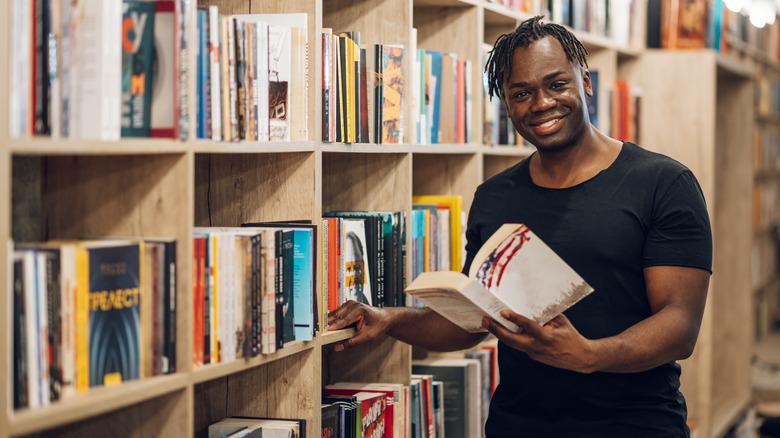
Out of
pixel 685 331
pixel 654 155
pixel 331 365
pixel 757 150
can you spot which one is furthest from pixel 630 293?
pixel 757 150

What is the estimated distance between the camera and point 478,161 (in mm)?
3023

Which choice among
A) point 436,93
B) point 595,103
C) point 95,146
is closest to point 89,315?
point 95,146

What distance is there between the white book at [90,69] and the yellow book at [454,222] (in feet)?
4.75

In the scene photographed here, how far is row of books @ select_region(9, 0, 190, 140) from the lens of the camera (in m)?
1.50

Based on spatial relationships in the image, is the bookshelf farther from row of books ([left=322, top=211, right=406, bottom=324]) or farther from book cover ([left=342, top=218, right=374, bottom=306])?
book cover ([left=342, top=218, right=374, bottom=306])

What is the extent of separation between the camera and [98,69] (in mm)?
1597

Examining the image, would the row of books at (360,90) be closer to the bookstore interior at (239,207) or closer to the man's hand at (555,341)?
the bookstore interior at (239,207)

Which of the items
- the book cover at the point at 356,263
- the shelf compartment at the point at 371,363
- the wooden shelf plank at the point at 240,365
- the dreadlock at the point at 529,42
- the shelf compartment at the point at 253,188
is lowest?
the shelf compartment at the point at 371,363

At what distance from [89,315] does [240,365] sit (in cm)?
39

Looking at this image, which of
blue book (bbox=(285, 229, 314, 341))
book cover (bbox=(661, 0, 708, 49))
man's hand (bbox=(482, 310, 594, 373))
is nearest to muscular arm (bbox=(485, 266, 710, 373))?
man's hand (bbox=(482, 310, 594, 373))

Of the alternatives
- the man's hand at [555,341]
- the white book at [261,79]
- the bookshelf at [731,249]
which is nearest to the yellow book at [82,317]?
the white book at [261,79]

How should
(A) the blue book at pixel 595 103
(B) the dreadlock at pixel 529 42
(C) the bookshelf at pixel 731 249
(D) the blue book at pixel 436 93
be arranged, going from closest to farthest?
(B) the dreadlock at pixel 529 42, (D) the blue book at pixel 436 93, (A) the blue book at pixel 595 103, (C) the bookshelf at pixel 731 249

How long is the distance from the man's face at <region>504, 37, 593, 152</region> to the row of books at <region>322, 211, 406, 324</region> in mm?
475

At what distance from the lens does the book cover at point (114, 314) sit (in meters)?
1.61
